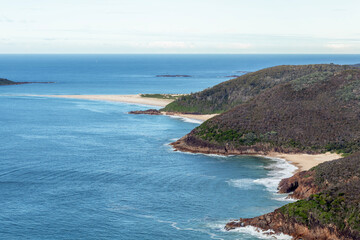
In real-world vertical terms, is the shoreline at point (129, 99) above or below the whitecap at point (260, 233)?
above

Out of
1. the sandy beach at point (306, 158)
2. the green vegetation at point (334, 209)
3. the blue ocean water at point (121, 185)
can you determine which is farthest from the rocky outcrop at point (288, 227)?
the sandy beach at point (306, 158)

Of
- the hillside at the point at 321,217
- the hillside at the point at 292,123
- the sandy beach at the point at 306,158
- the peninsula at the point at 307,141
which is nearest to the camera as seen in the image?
the hillside at the point at 321,217

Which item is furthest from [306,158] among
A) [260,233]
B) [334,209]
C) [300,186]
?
[260,233]

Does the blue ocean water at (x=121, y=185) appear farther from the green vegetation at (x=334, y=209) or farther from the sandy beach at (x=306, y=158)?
the green vegetation at (x=334, y=209)

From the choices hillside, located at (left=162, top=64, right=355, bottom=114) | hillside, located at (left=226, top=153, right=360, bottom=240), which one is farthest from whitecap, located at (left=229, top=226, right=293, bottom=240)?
hillside, located at (left=162, top=64, right=355, bottom=114)

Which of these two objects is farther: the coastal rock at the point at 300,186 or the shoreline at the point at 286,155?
the shoreline at the point at 286,155

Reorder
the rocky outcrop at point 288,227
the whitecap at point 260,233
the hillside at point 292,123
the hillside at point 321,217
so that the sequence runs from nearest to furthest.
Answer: the hillside at point 321,217 < the rocky outcrop at point 288,227 < the whitecap at point 260,233 < the hillside at point 292,123

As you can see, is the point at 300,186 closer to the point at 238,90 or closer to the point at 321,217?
the point at 321,217
